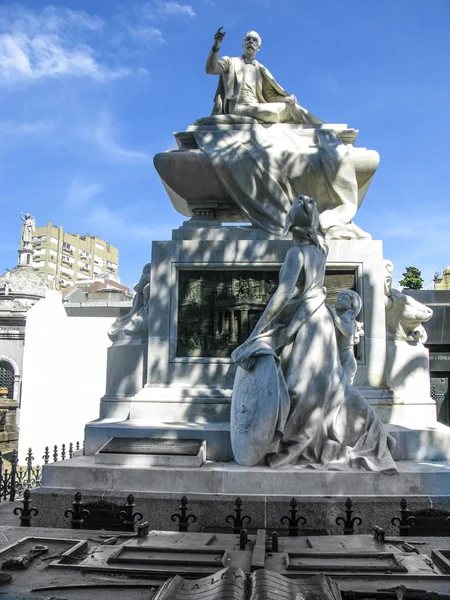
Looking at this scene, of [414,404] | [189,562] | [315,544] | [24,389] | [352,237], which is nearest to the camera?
[189,562]

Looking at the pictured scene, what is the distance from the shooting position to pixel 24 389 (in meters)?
15.2

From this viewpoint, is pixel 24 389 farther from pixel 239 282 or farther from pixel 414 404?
pixel 414 404

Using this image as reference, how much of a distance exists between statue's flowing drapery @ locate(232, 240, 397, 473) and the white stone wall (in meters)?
9.95

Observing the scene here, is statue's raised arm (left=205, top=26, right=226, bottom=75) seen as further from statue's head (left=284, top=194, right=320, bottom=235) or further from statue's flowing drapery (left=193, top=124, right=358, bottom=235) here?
statue's head (left=284, top=194, right=320, bottom=235)

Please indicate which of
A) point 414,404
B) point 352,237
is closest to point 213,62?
point 352,237

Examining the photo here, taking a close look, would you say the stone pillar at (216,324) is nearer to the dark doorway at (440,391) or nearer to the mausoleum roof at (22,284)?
the dark doorway at (440,391)

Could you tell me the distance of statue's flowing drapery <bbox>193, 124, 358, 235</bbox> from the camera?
8.13m

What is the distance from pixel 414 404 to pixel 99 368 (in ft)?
33.0

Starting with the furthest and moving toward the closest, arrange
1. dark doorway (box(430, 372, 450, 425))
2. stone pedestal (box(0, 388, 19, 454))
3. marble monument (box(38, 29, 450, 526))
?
stone pedestal (box(0, 388, 19, 454)) → dark doorway (box(430, 372, 450, 425)) → marble monument (box(38, 29, 450, 526))

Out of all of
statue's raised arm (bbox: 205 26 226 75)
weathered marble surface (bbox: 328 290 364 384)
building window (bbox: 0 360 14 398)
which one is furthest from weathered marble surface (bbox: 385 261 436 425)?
building window (bbox: 0 360 14 398)

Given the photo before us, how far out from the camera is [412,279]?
30375 mm

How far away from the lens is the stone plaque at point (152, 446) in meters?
6.11

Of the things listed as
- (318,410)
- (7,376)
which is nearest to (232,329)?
(318,410)

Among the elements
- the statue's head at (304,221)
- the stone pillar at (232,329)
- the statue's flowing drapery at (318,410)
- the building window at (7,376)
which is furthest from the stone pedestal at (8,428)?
the statue's head at (304,221)
